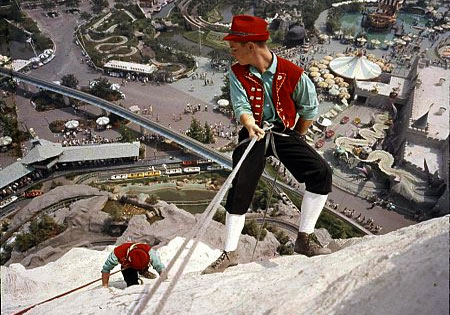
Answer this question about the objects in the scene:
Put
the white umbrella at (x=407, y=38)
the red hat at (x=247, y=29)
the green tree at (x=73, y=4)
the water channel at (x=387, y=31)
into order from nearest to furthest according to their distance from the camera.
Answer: the red hat at (x=247, y=29), the white umbrella at (x=407, y=38), the water channel at (x=387, y=31), the green tree at (x=73, y=4)

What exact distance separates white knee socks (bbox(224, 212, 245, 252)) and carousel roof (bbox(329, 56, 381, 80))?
3551 centimetres

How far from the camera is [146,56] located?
148 ft

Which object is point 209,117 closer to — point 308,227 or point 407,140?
point 407,140

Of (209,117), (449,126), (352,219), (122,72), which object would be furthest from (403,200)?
(122,72)

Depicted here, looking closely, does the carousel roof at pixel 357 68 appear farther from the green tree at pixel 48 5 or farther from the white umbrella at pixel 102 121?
the green tree at pixel 48 5

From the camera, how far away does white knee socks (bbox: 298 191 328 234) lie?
5567 millimetres

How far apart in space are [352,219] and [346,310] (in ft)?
68.1

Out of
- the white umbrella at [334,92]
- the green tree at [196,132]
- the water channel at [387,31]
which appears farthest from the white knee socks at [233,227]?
the water channel at [387,31]

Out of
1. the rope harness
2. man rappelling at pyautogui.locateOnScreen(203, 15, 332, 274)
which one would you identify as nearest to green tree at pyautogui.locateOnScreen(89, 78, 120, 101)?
the rope harness

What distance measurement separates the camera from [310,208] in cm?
566

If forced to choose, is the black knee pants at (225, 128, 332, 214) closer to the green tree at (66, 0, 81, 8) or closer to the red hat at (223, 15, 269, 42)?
the red hat at (223, 15, 269, 42)

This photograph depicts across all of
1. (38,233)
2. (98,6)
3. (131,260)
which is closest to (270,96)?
(131,260)

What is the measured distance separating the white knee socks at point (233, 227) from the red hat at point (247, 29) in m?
2.72

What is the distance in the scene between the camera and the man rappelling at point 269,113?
5.12 meters
